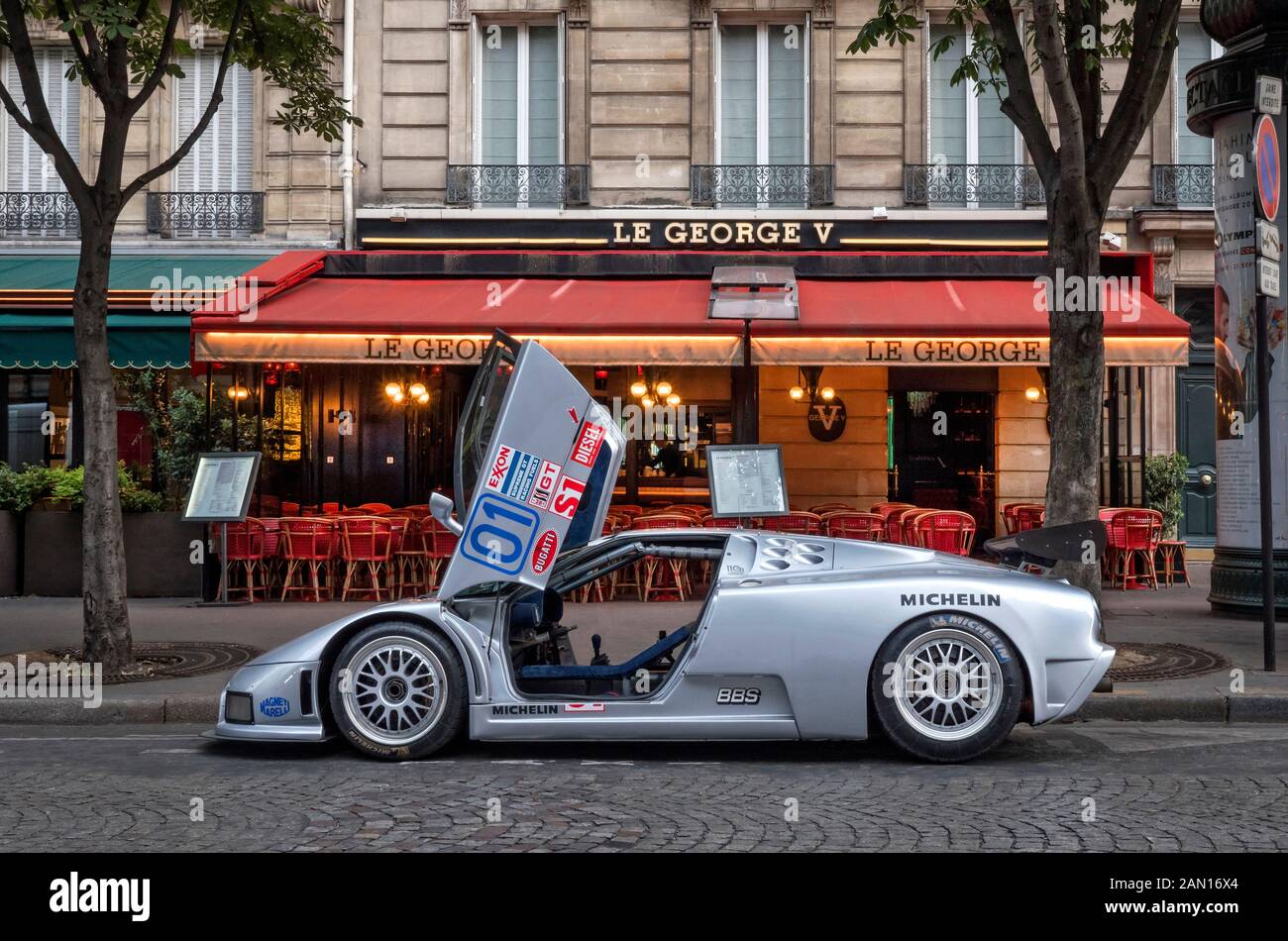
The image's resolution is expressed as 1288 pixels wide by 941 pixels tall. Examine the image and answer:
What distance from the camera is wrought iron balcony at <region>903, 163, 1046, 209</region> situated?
16359 mm

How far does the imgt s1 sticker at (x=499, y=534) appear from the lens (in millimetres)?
5938

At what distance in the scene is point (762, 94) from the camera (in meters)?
16.8

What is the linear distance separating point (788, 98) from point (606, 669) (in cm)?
1232

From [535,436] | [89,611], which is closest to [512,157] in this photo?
[89,611]

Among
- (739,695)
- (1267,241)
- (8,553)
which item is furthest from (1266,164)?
(8,553)

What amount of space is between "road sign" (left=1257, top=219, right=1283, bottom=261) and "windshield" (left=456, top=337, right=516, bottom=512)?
5.09m

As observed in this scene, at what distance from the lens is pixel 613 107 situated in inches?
651

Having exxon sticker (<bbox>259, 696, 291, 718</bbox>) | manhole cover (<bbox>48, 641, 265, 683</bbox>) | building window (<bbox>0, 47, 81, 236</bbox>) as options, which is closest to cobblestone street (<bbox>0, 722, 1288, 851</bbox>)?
exxon sticker (<bbox>259, 696, 291, 718</bbox>)

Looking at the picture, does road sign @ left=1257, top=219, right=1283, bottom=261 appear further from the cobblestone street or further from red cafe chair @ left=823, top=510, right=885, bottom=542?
red cafe chair @ left=823, top=510, right=885, bottom=542

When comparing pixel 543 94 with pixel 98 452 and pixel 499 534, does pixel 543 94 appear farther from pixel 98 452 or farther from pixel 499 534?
pixel 499 534

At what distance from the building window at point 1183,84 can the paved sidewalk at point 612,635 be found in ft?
19.3

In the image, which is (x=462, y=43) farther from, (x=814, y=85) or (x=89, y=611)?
(x=89, y=611)
